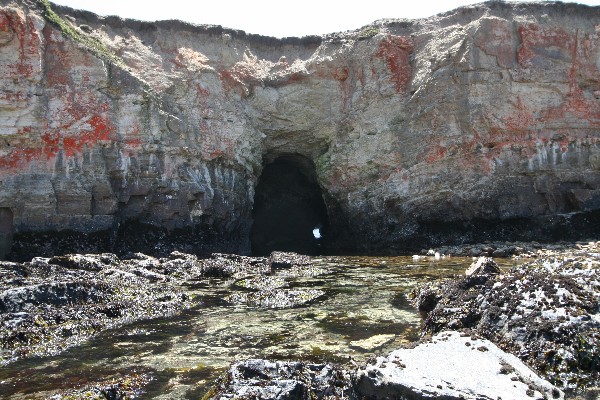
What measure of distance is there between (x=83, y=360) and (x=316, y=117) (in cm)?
2093

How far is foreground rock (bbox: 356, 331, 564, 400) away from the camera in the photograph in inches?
161

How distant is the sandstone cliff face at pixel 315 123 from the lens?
1967 centimetres

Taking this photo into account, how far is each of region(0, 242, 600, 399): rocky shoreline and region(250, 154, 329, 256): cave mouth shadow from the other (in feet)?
63.1

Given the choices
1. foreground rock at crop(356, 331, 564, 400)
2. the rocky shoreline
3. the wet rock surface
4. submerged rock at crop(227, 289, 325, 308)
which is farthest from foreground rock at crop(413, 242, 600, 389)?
the wet rock surface

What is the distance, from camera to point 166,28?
82.6 feet

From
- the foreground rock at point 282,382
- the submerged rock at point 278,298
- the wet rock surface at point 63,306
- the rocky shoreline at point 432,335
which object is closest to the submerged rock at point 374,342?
the rocky shoreline at point 432,335

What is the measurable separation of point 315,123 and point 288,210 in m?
7.65

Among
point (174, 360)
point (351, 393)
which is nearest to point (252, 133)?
point (174, 360)

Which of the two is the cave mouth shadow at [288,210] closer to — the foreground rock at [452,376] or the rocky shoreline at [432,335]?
the rocky shoreline at [432,335]

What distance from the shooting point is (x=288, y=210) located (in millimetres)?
32000

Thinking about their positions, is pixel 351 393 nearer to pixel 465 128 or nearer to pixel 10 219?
pixel 10 219

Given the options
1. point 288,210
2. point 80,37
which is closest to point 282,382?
point 80,37

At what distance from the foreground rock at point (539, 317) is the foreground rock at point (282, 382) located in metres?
1.94

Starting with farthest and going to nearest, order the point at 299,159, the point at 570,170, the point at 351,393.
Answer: the point at 299,159
the point at 570,170
the point at 351,393
